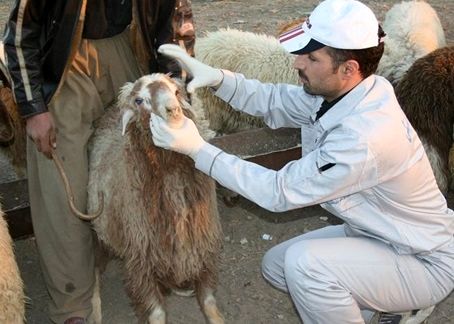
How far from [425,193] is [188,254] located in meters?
1.15

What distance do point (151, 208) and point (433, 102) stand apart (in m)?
2.17

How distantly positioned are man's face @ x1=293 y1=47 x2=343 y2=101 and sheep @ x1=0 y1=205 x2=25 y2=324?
1.50 meters

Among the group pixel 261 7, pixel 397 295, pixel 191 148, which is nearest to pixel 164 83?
pixel 191 148

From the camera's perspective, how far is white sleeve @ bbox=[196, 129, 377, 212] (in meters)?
2.58

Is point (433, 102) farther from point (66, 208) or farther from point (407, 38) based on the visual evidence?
point (66, 208)

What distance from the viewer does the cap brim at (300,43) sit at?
8.84 ft

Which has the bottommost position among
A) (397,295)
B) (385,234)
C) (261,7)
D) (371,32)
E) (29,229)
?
(261,7)

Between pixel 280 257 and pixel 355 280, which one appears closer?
pixel 355 280

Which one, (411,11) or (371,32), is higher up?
(371,32)

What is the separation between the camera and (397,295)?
2902 mm

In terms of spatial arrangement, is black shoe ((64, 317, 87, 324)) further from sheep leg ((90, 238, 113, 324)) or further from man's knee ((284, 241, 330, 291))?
man's knee ((284, 241, 330, 291))

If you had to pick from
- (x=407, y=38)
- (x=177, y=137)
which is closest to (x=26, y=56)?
(x=177, y=137)

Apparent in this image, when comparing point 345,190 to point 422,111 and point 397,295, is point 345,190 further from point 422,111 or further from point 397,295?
point 422,111

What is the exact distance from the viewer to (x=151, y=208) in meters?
3.04
